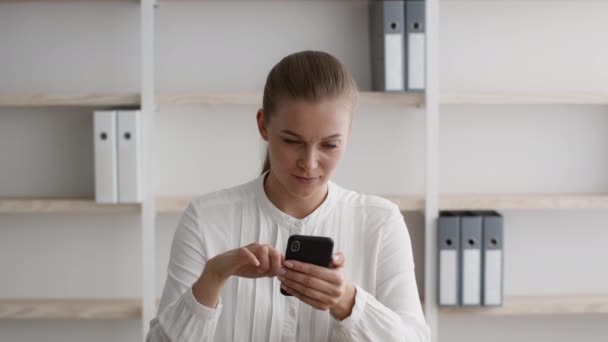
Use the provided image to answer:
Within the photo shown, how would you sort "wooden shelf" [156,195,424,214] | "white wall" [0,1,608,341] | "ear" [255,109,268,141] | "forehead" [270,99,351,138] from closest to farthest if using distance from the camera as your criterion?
"forehead" [270,99,351,138] → "ear" [255,109,268,141] → "wooden shelf" [156,195,424,214] → "white wall" [0,1,608,341]

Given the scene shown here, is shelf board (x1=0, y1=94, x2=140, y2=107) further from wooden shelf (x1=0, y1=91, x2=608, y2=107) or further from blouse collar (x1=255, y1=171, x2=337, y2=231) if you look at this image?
blouse collar (x1=255, y1=171, x2=337, y2=231)

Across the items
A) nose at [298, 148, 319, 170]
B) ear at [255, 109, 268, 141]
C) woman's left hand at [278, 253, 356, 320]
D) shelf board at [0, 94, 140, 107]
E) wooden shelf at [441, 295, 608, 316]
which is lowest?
wooden shelf at [441, 295, 608, 316]

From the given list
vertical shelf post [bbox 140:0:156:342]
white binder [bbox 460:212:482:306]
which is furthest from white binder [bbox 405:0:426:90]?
vertical shelf post [bbox 140:0:156:342]

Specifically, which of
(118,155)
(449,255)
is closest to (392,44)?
(449,255)

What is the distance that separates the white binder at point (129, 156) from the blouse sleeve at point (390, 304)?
1.36m

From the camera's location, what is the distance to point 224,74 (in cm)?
297

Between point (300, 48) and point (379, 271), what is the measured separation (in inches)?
63.0

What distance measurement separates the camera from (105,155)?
2.68 metres

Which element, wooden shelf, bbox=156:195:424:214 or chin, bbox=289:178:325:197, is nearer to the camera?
chin, bbox=289:178:325:197

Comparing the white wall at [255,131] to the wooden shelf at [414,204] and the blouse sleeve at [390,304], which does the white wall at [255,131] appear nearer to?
the wooden shelf at [414,204]

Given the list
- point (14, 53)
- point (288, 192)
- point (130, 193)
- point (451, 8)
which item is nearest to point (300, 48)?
point (451, 8)

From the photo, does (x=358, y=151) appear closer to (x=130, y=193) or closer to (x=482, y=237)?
(x=482, y=237)

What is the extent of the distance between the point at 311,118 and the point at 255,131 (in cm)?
158

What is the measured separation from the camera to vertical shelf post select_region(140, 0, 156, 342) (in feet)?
8.80
